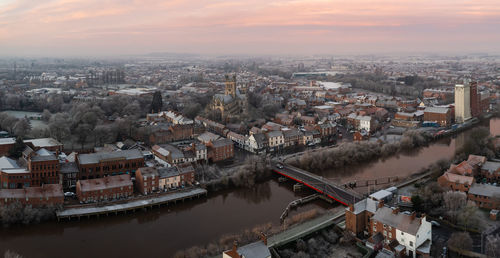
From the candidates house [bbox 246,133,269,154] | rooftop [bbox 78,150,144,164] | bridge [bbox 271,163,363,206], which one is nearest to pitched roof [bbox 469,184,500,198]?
bridge [bbox 271,163,363,206]

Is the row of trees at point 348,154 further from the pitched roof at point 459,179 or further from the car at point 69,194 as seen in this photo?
the car at point 69,194

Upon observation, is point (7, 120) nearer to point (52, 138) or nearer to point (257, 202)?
point (52, 138)

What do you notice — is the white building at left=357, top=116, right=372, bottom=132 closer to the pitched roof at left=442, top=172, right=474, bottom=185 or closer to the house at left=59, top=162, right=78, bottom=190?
the pitched roof at left=442, top=172, right=474, bottom=185

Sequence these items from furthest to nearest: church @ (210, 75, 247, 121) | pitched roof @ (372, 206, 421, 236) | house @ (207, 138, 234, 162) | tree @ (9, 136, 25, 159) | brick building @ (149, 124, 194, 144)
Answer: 1. church @ (210, 75, 247, 121)
2. brick building @ (149, 124, 194, 144)
3. house @ (207, 138, 234, 162)
4. tree @ (9, 136, 25, 159)
5. pitched roof @ (372, 206, 421, 236)

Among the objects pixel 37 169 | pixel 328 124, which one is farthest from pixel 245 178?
pixel 328 124

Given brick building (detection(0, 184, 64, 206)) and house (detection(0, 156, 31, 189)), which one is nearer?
brick building (detection(0, 184, 64, 206))

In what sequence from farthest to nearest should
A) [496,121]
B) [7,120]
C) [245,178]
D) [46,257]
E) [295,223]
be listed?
1. [496,121]
2. [7,120]
3. [245,178]
4. [295,223]
5. [46,257]
